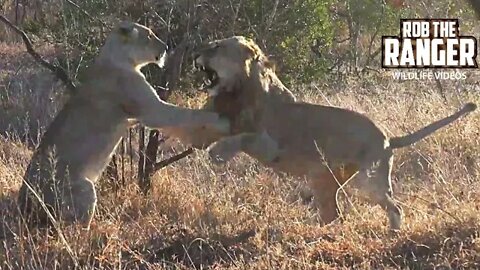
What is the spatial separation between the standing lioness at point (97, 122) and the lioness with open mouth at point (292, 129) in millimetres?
234

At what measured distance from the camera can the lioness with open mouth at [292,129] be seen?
646cm

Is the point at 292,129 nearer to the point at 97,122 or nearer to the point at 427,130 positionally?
the point at 427,130

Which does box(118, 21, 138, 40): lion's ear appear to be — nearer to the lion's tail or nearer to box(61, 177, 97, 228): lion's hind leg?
box(61, 177, 97, 228): lion's hind leg

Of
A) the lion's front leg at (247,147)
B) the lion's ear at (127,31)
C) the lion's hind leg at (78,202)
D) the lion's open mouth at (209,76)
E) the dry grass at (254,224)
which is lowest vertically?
the dry grass at (254,224)

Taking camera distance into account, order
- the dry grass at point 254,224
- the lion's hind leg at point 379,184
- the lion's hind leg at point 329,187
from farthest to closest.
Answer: the lion's hind leg at point 329,187 → the lion's hind leg at point 379,184 → the dry grass at point 254,224

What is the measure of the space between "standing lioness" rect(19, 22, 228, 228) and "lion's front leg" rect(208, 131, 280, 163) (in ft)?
0.57

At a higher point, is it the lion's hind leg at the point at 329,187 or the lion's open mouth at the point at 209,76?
the lion's open mouth at the point at 209,76

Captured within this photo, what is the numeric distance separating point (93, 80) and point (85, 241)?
148 centimetres

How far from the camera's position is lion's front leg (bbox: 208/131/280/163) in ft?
20.4

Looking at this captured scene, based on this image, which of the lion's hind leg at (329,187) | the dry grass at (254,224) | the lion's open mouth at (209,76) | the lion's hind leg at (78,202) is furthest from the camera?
the lion's hind leg at (329,187)

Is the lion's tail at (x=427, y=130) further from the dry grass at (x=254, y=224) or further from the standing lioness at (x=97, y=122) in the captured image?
the standing lioness at (x=97, y=122)

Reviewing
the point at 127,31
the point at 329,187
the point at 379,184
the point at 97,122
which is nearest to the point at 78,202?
the point at 97,122

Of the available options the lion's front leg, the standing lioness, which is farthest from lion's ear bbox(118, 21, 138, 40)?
the lion's front leg

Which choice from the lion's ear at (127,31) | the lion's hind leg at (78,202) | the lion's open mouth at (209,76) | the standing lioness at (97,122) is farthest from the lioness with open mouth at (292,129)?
the lion's hind leg at (78,202)
